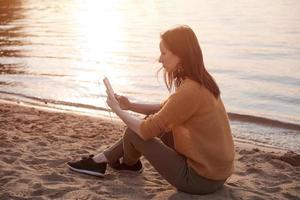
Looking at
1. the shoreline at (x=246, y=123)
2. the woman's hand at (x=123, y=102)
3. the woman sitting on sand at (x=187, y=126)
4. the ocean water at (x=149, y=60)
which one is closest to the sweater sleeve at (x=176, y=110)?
the woman sitting on sand at (x=187, y=126)

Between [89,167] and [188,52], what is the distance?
195 cm

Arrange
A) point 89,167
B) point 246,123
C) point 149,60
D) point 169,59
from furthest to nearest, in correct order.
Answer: point 149,60 < point 246,123 < point 89,167 < point 169,59

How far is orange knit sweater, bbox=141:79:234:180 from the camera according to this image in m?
4.95

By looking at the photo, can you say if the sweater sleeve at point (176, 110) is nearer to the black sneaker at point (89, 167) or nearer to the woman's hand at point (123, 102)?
the woman's hand at point (123, 102)

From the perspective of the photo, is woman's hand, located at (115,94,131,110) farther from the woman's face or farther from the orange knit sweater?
the woman's face

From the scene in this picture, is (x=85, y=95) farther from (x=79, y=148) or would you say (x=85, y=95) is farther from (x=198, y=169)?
(x=198, y=169)

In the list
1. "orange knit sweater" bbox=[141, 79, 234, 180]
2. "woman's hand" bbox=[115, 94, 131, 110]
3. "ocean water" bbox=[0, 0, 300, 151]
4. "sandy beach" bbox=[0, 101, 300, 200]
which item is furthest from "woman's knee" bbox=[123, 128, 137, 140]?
"ocean water" bbox=[0, 0, 300, 151]

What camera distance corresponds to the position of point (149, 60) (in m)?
16.8

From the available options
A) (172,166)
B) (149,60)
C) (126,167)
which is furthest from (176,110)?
(149,60)

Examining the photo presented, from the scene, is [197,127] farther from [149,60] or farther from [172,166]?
[149,60]

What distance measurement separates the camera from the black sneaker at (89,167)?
592 cm

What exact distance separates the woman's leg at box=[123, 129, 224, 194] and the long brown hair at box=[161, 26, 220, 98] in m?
0.76

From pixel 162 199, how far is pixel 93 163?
3.24 feet

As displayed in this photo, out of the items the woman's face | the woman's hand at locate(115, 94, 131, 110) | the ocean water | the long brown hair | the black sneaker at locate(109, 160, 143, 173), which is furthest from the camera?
the ocean water
